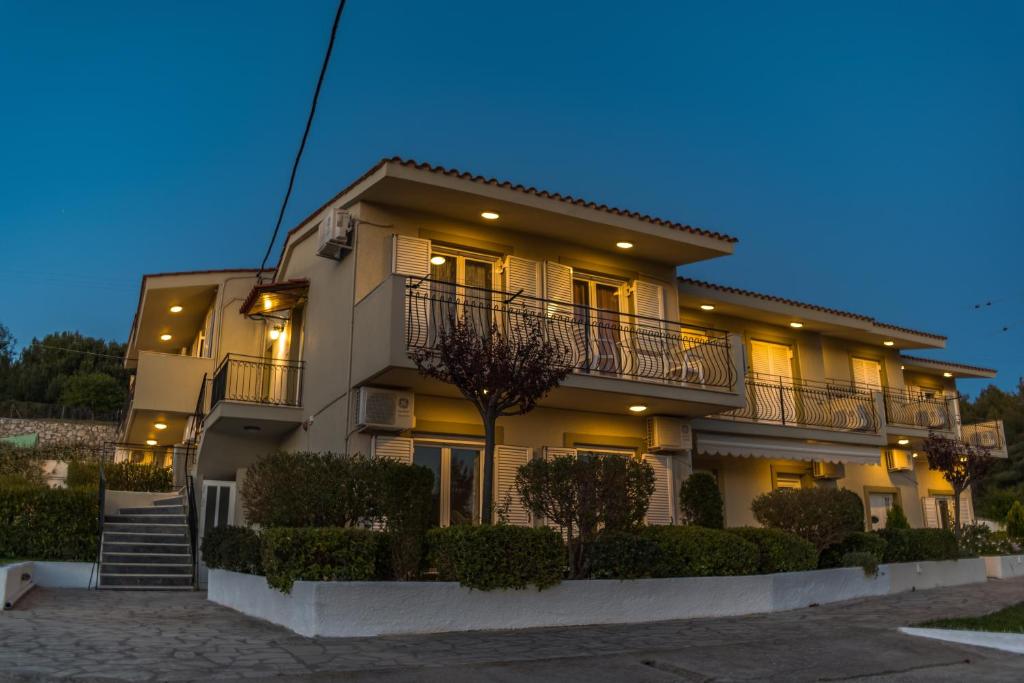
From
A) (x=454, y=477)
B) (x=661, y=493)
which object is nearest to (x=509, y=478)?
(x=454, y=477)

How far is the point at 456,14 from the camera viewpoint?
1548 centimetres

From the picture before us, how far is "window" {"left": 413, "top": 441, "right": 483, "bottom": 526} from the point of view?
574 inches

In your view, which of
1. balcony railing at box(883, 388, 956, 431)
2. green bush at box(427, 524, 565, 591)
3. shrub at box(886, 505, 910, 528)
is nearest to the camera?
green bush at box(427, 524, 565, 591)

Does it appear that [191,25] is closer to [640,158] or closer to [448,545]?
[448,545]

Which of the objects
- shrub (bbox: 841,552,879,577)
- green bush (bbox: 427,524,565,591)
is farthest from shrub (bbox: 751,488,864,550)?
green bush (bbox: 427,524,565,591)

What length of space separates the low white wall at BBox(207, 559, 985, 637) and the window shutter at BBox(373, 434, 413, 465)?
2920 millimetres

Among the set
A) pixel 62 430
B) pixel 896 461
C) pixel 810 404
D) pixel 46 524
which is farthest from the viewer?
pixel 62 430

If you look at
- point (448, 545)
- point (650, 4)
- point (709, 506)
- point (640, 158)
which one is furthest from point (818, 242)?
point (448, 545)

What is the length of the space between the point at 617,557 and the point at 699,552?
5.39ft

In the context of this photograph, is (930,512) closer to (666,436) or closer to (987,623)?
(666,436)

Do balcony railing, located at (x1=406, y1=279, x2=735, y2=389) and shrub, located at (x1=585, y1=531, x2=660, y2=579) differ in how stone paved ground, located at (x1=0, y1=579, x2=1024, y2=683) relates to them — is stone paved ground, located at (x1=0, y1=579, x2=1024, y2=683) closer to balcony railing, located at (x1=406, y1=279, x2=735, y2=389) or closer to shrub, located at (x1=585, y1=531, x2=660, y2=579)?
shrub, located at (x1=585, y1=531, x2=660, y2=579)

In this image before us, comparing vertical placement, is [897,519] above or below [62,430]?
below

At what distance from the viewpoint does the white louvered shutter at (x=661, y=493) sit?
16.6m

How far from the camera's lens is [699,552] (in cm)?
1273
